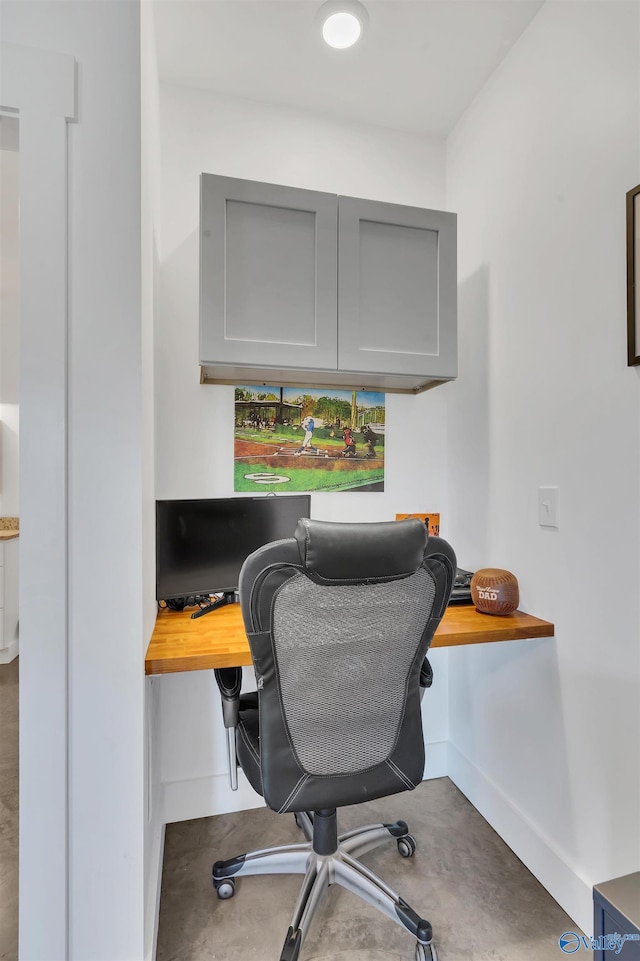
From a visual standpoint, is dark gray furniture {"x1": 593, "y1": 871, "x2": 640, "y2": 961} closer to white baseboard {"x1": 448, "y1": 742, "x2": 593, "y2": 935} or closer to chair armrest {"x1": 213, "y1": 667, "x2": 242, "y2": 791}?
white baseboard {"x1": 448, "y1": 742, "x2": 593, "y2": 935}

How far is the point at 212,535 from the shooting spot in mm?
1770

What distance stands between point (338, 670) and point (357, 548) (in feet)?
1.09

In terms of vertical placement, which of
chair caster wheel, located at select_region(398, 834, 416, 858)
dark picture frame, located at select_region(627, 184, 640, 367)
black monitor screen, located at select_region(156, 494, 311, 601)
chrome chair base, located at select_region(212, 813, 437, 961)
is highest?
dark picture frame, located at select_region(627, 184, 640, 367)

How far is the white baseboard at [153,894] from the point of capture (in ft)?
4.09

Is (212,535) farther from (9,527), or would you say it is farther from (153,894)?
(153,894)

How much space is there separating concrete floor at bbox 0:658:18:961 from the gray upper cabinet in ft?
3.47

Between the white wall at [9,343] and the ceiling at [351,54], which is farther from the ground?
the ceiling at [351,54]

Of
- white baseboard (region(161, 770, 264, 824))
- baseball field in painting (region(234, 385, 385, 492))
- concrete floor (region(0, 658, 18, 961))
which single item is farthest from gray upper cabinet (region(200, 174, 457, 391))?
white baseboard (region(161, 770, 264, 824))

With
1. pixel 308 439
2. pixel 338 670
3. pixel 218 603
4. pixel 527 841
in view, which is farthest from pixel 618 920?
pixel 308 439

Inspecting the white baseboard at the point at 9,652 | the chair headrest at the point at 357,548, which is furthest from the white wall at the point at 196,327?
the chair headrest at the point at 357,548

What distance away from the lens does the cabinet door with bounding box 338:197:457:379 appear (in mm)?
1729

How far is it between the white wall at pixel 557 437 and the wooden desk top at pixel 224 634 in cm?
14

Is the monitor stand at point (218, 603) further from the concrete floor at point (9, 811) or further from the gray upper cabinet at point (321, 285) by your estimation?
the gray upper cabinet at point (321, 285)

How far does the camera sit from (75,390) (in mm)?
1179
